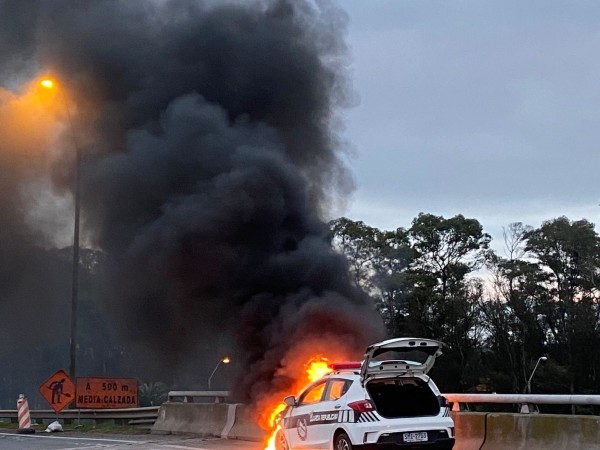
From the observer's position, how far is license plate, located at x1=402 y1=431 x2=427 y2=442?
9734 millimetres

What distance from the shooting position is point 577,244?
46281 mm

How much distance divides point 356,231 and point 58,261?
16318 millimetres

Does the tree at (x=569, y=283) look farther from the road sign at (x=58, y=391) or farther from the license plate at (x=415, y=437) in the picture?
the license plate at (x=415, y=437)

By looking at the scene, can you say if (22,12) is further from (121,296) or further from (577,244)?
(577,244)

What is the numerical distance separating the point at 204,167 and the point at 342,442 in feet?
36.6

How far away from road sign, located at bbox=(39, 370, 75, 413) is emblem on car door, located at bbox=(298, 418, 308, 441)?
11.7 m

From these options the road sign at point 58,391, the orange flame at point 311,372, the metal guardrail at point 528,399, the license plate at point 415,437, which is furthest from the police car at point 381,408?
the road sign at point 58,391

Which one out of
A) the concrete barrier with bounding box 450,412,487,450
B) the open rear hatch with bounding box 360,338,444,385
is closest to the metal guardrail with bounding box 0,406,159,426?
the concrete barrier with bounding box 450,412,487,450

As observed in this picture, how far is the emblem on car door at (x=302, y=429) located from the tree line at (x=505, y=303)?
3309 cm

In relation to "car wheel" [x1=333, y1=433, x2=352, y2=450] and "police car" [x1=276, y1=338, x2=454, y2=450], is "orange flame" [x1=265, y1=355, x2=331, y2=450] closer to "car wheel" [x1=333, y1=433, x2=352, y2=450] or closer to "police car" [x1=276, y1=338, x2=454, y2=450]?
"police car" [x1=276, y1=338, x2=454, y2=450]

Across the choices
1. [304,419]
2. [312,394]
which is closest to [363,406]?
[304,419]

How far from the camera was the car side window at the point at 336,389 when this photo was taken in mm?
10352

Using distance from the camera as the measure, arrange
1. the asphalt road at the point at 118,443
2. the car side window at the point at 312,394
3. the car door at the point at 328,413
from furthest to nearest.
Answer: the asphalt road at the point at 118,443
the car side window at the point at 312,394
the car door at the point at 328,413

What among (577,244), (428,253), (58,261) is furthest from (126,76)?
(577,244)
